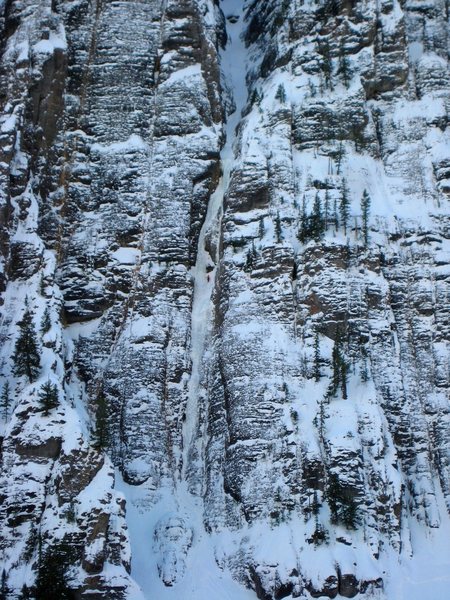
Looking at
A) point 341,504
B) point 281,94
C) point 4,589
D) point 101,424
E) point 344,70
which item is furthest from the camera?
point 344,70

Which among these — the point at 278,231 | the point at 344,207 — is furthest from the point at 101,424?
the point at 344,207

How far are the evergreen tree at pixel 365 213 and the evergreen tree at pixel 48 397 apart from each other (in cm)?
2257

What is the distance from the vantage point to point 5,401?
63438 mm

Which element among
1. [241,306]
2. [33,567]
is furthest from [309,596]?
[241,306]

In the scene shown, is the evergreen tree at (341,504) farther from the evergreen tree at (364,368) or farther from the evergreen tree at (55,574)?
the evergreen tree at (55,574)

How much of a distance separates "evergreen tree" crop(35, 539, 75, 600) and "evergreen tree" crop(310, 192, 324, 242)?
25909mm

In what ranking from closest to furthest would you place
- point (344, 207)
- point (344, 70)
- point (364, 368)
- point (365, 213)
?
point (364, 368), point (365, 213), point (344, 207), point (344, 70)

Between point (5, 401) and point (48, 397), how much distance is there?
11.5ft

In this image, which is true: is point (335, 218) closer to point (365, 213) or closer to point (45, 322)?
point (365, 213)

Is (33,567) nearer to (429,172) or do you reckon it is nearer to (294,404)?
(294,404)

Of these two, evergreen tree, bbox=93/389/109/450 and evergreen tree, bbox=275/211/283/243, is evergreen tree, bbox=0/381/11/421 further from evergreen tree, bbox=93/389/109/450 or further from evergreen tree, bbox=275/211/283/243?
evergreen tree, bbox=275/211/283/243

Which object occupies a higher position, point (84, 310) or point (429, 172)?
point (429, 172)

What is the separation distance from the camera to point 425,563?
204 feet

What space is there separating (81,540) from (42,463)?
198 inches
